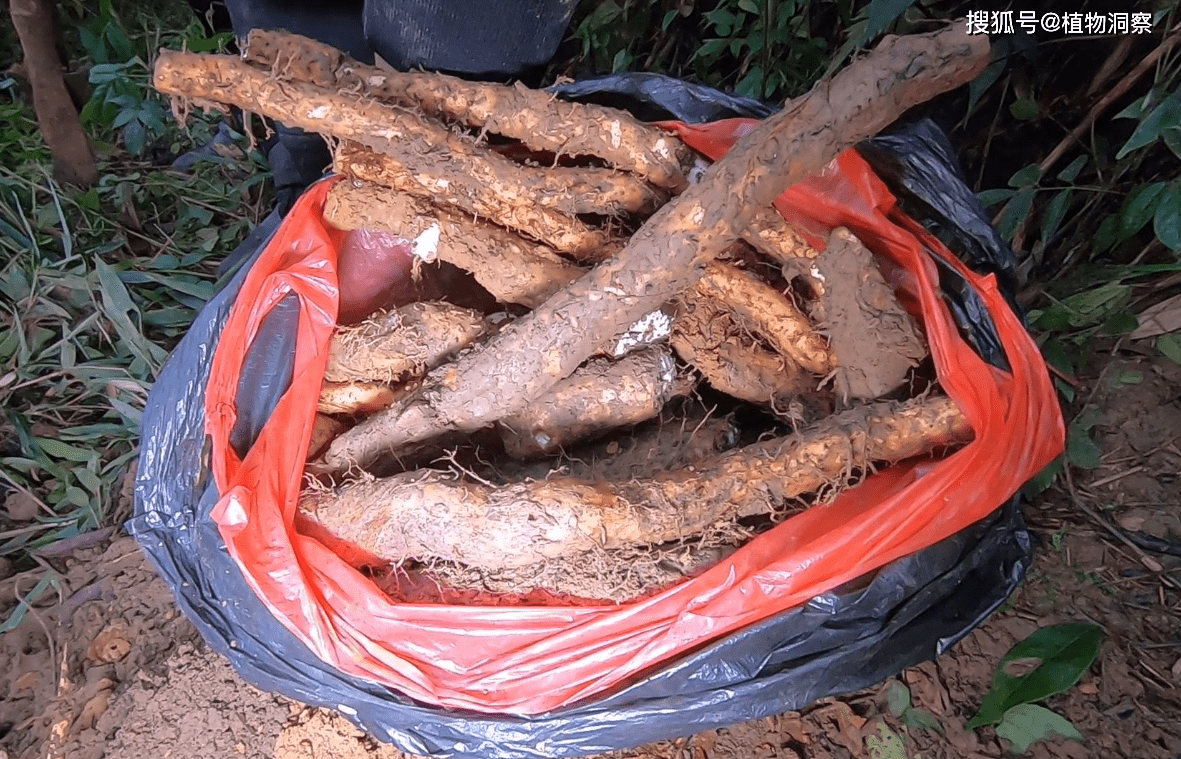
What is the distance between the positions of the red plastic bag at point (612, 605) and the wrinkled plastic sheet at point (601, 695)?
26mm

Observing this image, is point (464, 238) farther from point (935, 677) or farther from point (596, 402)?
point (935, 677)

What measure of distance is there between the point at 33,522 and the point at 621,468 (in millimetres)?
1233

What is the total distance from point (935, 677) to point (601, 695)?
50 cm

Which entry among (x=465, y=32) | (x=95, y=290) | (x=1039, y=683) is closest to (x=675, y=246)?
(x=465, y=32)

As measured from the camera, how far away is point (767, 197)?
0.86 metres

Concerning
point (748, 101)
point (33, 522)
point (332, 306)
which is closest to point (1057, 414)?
point (748, 101)

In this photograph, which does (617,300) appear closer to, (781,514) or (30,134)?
(781,514)

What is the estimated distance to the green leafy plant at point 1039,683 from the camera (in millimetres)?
893

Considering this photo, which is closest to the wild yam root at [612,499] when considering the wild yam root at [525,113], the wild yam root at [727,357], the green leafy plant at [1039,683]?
the wild yam root at [727,357]

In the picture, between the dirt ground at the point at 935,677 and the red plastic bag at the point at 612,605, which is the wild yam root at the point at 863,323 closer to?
the red plastic bag at the point at 612,605

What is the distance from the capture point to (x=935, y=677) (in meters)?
1.04

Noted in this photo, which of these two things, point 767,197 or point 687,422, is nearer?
point 767,197

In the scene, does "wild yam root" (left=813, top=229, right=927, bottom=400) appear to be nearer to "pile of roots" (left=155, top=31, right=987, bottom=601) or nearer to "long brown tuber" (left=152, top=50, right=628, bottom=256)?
"pile of roots" (left=155, top=31, right=987, bottom=601)

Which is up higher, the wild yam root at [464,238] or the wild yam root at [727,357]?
the wild yam root at [464,238]
